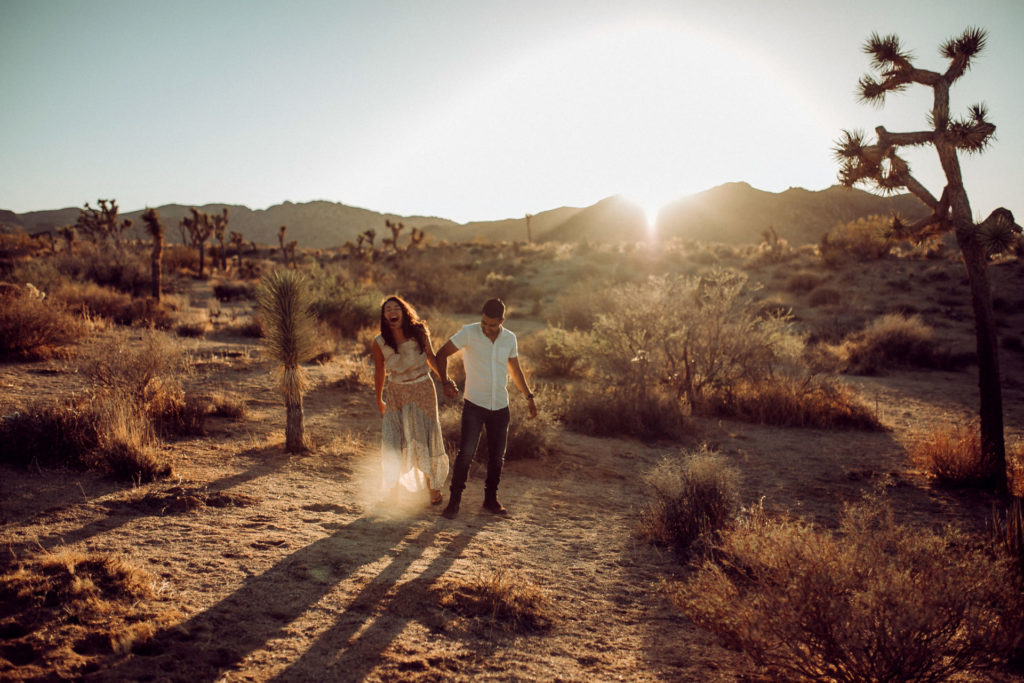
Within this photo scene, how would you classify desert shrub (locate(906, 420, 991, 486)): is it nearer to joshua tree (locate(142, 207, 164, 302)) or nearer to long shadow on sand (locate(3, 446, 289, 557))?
long shadow on sand (locate(3, 446, 289, 557))

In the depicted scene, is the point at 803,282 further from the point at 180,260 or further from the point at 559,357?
the point at 180,260

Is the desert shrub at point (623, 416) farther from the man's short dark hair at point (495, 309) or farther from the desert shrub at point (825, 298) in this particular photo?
the desert shrub at point (825, 298)

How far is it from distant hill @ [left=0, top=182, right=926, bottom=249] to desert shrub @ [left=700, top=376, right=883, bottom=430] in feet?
112

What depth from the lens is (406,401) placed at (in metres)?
5.41

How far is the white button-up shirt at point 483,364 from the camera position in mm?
5148

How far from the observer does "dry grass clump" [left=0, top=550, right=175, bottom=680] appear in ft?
9.04

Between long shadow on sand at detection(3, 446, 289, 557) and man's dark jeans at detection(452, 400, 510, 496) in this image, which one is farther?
man's dark jeans at detection(452, 400, 510, 496)

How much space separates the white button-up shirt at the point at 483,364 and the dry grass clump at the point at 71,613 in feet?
9.08

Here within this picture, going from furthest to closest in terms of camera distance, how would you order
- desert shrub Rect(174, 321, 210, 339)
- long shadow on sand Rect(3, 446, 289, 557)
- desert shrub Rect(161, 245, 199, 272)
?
desert shrub Rect(161, 245, 199, 272) < desert shrub Rect(174, 321, 210, 339) < long shadow on sand Rect(3, 446, 289, 557)

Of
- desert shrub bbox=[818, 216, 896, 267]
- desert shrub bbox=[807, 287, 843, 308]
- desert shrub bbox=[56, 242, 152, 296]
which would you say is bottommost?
desert shrub bbox=[807, 287, 843, 308]

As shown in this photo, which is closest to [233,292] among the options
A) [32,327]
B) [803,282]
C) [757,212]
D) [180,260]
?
[180,260]

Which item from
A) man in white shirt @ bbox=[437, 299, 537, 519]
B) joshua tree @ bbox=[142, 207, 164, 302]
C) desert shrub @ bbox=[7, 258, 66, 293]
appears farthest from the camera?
joshua tree @ bbox=[142, 207, 164, 302]

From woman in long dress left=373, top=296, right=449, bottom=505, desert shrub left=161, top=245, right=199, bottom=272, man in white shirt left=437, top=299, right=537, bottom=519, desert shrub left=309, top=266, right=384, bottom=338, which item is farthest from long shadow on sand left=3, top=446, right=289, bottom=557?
desert shrub left=161, top=245, right=199, bottom=272

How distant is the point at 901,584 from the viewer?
106 inches
